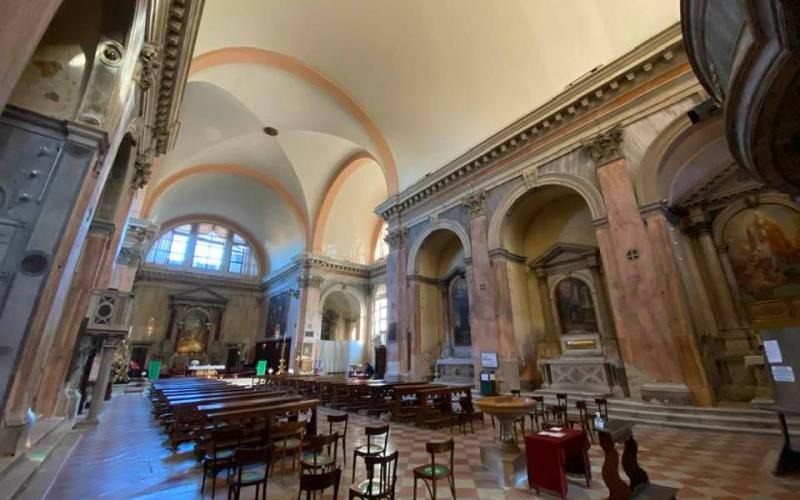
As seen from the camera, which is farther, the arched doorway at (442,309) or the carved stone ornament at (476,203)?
the arched doorway at (442,309)

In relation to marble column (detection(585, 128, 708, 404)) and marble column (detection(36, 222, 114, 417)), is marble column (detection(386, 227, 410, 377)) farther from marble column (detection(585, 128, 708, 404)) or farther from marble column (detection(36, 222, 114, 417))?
marble column (detection(36, 222, 114, 417))

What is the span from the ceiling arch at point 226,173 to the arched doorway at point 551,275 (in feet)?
41.2

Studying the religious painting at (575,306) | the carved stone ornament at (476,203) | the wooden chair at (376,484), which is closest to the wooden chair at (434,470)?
the wooden chair at (376,484)

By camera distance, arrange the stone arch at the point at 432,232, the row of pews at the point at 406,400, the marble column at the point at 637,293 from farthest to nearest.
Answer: the stone arch at the point at 432,232 < the row of pews at the point at 406,400 < the marble column at the point at 637,293

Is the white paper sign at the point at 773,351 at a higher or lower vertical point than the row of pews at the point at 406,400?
higher

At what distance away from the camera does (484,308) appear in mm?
9031

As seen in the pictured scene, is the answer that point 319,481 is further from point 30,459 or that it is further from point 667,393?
point 667,393

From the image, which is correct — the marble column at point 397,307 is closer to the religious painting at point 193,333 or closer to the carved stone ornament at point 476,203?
the carved stone ornament at point 476,203

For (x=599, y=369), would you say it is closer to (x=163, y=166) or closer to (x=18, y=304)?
(x=18, y=304)

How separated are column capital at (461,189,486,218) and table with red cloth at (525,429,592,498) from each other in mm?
7237

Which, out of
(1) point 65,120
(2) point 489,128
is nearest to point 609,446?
(1) point 65,120

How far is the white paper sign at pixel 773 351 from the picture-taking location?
11.7 ft

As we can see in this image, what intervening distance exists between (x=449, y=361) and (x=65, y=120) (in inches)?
399

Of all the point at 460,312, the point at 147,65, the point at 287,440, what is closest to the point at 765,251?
the point at 460,312
